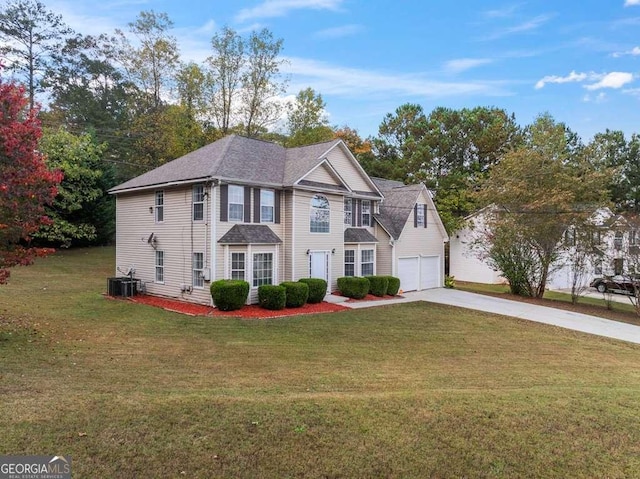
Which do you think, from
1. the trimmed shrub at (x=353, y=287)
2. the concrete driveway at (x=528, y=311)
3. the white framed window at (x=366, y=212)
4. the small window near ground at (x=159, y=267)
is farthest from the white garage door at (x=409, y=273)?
the small window near ground at (x=159, y=267)

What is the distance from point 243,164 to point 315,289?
6032 millimetres

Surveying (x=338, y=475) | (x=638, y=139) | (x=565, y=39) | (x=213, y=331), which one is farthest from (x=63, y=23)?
(x=638, y=139)

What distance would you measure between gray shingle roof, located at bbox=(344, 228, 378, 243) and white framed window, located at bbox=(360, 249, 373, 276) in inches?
23.5

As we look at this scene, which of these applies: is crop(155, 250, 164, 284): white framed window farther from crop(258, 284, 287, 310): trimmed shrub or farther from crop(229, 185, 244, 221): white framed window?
crop(258, 284, 287, 310): trimmed shrub

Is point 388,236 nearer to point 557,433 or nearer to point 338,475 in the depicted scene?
point 557,433

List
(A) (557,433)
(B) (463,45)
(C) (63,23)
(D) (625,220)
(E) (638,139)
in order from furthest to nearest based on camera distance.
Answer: (E) (638,139), (C) (63,23), (D) (625,220), (B) (463,45), (A) (557,433)

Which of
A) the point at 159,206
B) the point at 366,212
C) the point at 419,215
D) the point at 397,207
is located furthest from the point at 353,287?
the point at 159,206

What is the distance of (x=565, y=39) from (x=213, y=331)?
18590 millimetres

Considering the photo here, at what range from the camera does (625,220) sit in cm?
2022

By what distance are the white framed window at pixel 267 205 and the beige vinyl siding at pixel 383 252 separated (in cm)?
722

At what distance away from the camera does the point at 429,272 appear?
2433cm

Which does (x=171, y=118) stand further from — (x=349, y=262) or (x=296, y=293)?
(x=296, y=293)

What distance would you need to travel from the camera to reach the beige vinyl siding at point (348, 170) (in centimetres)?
2002

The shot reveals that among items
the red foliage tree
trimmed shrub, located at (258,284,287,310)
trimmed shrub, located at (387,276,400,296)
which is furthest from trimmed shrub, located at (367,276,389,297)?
the red foliage tree
